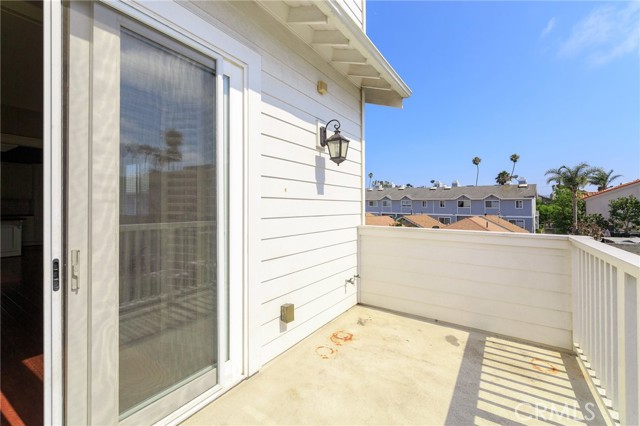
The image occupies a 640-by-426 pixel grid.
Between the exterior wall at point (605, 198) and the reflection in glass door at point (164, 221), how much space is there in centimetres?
2710

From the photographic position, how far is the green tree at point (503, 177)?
114ft

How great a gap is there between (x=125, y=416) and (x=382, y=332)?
7.10 ft

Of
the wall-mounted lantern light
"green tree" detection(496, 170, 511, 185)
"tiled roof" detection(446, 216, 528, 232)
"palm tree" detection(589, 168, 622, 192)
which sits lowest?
"tiled roof" detection(446, 216, 528, 232)

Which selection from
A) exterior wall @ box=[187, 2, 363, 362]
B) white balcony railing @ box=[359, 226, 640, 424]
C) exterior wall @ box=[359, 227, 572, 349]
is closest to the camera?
white balcony railing @ box=[359, 226, 640, 424]

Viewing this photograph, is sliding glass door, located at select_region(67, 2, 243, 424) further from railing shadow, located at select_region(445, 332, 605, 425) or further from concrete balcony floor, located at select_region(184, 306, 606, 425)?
railing shadow, located at select_region(445, 332, 605, 425)

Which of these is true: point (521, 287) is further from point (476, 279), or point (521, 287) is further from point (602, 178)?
point (602, 178)

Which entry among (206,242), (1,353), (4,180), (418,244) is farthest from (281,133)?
(4,180)

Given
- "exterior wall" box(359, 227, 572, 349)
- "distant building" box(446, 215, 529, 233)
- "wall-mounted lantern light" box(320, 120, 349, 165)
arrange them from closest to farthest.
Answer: "exterior wall" box(359, 227, 572, 349), "wall-mounted lantern light" box(320, 120, 349, 165), "distant building" box(446, 215, 529, 233)

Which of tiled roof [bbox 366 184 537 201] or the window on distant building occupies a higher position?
tiled roof [bbox 366 184 537 201]

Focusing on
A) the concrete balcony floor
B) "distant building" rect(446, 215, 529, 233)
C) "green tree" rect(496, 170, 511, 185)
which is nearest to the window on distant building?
"distant building" rect(446, 215, 529, 233)

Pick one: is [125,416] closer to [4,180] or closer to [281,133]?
[281,133]

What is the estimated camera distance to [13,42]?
200 cm

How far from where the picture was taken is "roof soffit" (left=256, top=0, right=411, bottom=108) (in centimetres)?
220

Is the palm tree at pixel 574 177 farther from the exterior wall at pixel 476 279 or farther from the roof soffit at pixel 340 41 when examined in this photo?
the exterior wall at pixel 476 279
